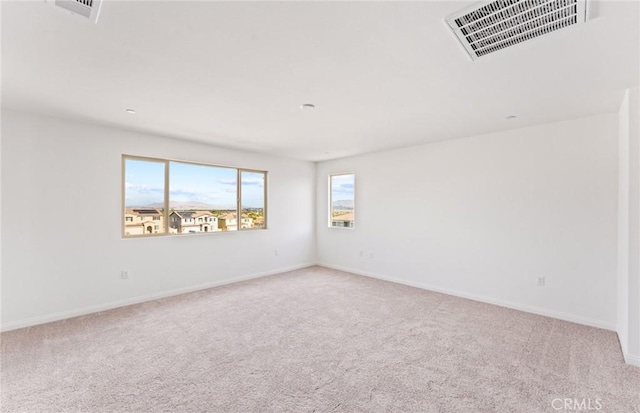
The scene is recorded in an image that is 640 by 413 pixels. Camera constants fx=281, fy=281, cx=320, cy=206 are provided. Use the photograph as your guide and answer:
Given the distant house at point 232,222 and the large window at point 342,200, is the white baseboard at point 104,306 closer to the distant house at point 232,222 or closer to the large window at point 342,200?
the distant house at point 232,222

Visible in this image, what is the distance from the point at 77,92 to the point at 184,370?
2.62 m

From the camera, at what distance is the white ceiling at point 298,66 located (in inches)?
60.6

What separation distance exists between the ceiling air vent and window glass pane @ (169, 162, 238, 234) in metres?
4.09

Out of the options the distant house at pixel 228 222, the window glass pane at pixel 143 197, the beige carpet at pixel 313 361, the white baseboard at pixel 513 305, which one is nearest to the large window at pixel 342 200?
the white baseboard at pixel 513 305

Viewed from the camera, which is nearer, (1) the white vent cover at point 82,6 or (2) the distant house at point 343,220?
(1) the white vent cover at point 82,6

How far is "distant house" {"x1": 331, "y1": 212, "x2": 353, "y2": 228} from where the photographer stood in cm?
581

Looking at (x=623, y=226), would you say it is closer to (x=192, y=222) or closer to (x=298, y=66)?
(x=298, y=66)

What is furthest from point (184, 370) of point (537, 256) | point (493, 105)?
point (537, 256)

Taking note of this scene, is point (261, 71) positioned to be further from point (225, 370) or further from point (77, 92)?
point (225, 370)

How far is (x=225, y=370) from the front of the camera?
2293 millimetres

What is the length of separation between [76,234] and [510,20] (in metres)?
4.65

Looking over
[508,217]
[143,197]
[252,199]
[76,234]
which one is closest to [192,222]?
[143,197]

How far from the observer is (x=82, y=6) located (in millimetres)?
1443

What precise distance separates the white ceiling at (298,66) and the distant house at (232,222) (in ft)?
6.30
